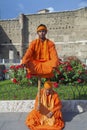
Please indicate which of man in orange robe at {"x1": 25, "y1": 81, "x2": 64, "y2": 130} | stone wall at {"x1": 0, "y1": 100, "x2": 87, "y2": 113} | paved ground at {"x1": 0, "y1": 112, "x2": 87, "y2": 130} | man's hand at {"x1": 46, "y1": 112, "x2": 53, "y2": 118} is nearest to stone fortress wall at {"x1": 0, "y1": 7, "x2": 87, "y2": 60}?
stone wall at {"x1": 0, "y1": 100, "x2": 87, "y2": 113}

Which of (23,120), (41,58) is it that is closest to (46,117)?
(23,120)

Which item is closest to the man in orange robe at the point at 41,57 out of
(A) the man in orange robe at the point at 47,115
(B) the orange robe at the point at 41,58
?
(B) the orange robe at the point at 41,58

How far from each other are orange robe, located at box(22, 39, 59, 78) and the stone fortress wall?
32627 millimetres

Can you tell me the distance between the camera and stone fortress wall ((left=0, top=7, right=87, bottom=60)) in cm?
3991

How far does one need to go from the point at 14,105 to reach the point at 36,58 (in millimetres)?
1289

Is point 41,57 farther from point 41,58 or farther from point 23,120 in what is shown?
point 23,120

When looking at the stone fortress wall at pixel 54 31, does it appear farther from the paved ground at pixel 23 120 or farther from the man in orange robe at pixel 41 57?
the man in orange robe at pixel 41 57

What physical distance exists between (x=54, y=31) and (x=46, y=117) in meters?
36.1

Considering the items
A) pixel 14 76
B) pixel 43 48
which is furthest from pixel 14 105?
pixel 14 76

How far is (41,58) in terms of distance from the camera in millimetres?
5742

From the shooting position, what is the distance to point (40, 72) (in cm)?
557

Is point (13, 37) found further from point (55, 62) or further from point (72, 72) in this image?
point (55, 62)

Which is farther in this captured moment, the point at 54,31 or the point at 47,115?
the point at 54,31

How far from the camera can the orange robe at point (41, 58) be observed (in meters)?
5.56
